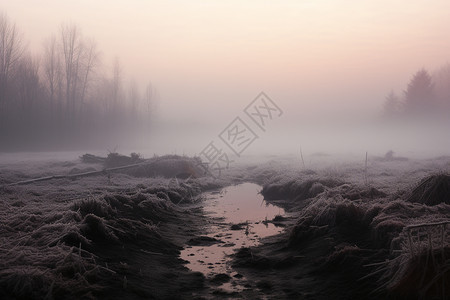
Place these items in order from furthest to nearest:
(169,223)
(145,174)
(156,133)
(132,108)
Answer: (156,133)
(132,108)
(145,174)
(169,223)

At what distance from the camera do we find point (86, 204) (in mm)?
10281

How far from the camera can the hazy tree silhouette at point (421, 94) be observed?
60719 millimetres

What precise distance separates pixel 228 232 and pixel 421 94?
61109mm

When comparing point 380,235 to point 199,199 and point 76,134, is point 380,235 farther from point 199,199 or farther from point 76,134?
point 76,134

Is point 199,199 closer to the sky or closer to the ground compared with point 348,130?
closer to the ground

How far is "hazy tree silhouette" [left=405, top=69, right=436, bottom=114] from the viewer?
60.7 metres

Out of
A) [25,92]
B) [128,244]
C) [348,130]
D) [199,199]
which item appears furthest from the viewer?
[348,130]

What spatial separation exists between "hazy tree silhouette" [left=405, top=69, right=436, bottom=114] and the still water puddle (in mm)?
53221

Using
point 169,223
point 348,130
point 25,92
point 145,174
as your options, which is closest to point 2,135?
point 25,92


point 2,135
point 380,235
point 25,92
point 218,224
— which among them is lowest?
point 218,224

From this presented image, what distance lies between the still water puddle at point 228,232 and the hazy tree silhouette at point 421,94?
5322 cm

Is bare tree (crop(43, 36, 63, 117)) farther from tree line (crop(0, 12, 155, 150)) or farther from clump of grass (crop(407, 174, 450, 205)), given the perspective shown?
clump of grass (crop(407, 174, 450, 205))

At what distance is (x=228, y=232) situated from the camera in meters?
11.7

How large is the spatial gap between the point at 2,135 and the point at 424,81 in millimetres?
67383
